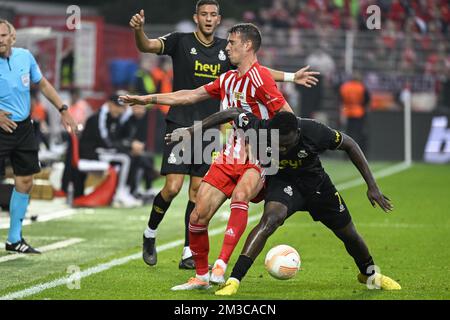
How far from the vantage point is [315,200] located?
9516 millimetres

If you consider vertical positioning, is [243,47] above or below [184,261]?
above

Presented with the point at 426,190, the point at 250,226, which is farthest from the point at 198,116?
the point at 426,190

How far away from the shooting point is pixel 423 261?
38.5ft

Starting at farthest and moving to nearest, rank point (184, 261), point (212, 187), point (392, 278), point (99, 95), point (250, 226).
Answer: point (99, 95) < point (250, 226) < point (184, 261) < point (392, 278) < point (212, 187)

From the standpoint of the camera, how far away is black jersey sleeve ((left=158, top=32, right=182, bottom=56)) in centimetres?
1138

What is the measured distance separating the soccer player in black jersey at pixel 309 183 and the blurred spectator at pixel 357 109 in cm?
1967

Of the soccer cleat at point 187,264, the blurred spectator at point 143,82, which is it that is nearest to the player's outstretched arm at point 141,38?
the soccer cleat at point 187,264

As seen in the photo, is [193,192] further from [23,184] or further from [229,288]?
[229,288]

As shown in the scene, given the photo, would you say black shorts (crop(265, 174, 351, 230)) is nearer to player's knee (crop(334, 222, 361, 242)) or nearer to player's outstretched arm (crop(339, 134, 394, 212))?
player's knee (crop(334, 222, 361, 242))

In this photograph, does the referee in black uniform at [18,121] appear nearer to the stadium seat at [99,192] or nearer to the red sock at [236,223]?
the red sock at [236,223]

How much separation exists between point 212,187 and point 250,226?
5.66 m

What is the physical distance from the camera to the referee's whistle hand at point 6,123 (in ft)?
39.0

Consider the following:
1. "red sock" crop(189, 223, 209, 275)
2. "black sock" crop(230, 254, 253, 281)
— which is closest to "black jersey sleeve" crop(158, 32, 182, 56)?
"red sock" crop(189, 223, 209, 275)

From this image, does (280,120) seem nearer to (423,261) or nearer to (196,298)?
(196,298)
